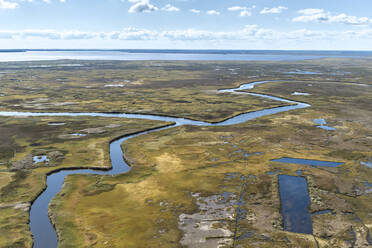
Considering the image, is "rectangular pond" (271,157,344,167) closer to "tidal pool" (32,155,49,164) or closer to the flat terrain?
the flat terrain

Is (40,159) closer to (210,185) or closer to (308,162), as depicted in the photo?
(210,185)

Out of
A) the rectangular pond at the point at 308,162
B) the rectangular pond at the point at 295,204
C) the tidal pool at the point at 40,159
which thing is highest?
the rectangular pond at the point at 308,162

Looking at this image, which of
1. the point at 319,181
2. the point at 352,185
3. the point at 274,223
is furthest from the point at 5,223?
the point at 352,185

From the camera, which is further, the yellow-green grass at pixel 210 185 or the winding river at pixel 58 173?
the winding river at pixel 58 173

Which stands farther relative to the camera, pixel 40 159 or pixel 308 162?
pixel 40 159

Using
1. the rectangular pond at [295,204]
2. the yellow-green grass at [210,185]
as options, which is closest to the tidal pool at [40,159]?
the yellow-green grass at [210,185]

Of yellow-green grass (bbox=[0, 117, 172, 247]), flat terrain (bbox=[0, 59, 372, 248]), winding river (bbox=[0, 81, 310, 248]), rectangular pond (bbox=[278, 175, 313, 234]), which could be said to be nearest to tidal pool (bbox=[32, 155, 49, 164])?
yellow-green grass (bbox=[0, 117, 172, 247])

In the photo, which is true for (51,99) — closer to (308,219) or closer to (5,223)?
(5,223)

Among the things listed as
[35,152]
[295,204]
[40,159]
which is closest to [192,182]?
[295,204]

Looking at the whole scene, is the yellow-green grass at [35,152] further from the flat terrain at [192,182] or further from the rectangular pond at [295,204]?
the rectangular pond at [295,204]
